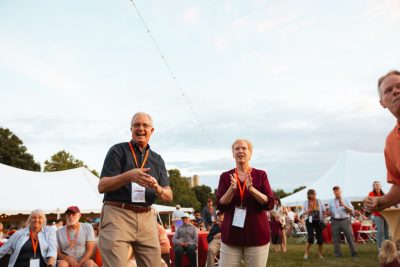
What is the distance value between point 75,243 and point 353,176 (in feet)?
49.3

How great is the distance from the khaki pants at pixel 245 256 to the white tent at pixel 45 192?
10.6 metres

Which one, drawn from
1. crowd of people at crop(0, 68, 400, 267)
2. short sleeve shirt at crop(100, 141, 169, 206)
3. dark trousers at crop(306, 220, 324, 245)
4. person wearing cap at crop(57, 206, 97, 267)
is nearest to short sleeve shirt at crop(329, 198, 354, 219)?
dark trousers at crop(306, 220, 324, 245)

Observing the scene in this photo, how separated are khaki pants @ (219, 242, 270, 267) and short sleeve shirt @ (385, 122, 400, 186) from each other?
1.73m

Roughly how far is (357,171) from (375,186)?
999cm

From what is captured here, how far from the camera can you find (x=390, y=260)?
356 centimetres

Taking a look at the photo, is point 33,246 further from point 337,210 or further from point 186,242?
point 337,210

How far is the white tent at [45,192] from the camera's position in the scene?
12137 mm

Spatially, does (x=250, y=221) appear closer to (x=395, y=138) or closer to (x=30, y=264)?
(x=395, y=138)

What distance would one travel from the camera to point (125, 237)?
2674mm

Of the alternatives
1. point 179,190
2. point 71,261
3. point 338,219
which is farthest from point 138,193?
point 179,190

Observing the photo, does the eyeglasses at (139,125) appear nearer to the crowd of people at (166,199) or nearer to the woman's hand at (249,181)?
the crowd of people at (166,199)

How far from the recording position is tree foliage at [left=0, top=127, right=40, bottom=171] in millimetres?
38925

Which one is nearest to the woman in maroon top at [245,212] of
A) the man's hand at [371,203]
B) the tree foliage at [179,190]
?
the man's hand at [371,203]

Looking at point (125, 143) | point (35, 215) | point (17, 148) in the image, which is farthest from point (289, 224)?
point (17, 148)
